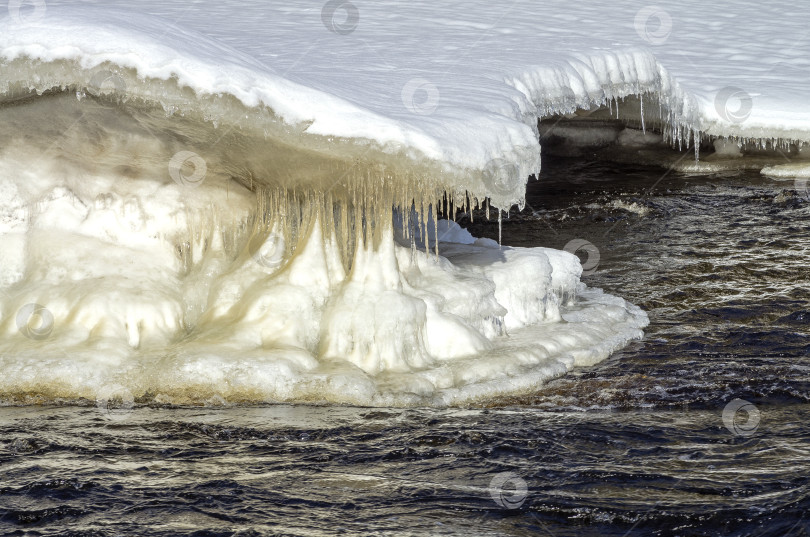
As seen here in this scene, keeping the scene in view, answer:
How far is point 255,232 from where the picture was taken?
687 cm

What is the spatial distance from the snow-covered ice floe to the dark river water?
335 millimetres

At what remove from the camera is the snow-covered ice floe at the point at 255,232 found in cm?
577

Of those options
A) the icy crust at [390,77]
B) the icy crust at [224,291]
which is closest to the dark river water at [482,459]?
the icy crust at [224,291]

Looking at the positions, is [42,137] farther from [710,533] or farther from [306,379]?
[710,533]

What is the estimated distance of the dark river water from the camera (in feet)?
13.9

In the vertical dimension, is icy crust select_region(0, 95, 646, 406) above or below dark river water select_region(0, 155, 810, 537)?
above

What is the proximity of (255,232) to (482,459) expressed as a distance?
8.89ft

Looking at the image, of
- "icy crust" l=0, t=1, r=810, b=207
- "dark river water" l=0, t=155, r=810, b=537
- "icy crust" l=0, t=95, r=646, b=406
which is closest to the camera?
"dark river water" l=0, t=155, r=810, b=537

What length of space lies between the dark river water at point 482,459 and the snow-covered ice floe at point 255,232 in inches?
13.2

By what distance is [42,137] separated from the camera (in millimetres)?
6523

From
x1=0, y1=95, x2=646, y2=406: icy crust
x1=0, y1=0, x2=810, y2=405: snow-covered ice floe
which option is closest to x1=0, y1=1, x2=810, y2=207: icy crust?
x1=0, y1=0, x2=810, y2=405: snow-covered ice floe

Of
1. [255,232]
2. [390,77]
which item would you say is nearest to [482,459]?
[255,232]

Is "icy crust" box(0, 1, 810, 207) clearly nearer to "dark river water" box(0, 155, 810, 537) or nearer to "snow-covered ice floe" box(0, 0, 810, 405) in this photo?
"snow-covered ice floe" box(0, 0, 810, 405)

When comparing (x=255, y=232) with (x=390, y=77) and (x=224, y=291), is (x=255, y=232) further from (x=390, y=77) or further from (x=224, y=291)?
(x=390, y=77)
